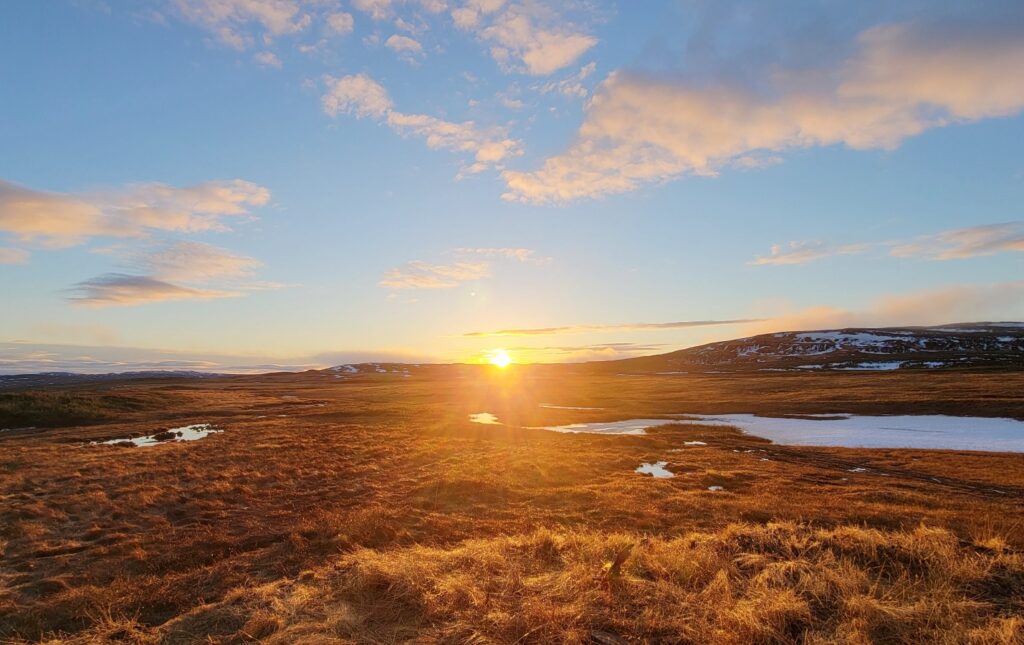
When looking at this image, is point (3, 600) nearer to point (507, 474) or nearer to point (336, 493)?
point (336, 493)

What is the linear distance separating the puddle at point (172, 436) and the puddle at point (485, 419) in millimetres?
24374

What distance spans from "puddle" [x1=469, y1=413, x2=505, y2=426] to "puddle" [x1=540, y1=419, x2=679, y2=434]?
19.3 ft

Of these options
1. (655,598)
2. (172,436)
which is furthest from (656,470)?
(172,436)

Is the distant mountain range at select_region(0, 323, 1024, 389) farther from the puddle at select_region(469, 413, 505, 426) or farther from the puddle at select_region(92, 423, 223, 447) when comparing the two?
the puddle at select_region(92, 423, 223, 447)

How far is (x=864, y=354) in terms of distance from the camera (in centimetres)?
14788

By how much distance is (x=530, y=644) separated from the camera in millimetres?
7441

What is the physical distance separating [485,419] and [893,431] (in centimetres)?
3760

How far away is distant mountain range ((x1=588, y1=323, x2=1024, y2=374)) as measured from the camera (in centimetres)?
11881

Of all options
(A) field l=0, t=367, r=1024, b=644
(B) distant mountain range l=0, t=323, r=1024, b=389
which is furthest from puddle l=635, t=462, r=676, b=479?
(B) distant mountain range l=0, t=323, r=1024, b=389

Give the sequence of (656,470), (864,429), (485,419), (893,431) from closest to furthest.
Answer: (656,470) → (893,431) → (864,429) → (485,419)

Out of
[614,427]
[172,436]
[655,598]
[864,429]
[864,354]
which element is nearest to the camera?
[655,598]

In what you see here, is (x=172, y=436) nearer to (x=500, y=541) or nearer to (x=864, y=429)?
(x=500, y=541)

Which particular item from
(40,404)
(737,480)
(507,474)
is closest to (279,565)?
(507,474)

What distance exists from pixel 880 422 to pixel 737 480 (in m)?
30.8
